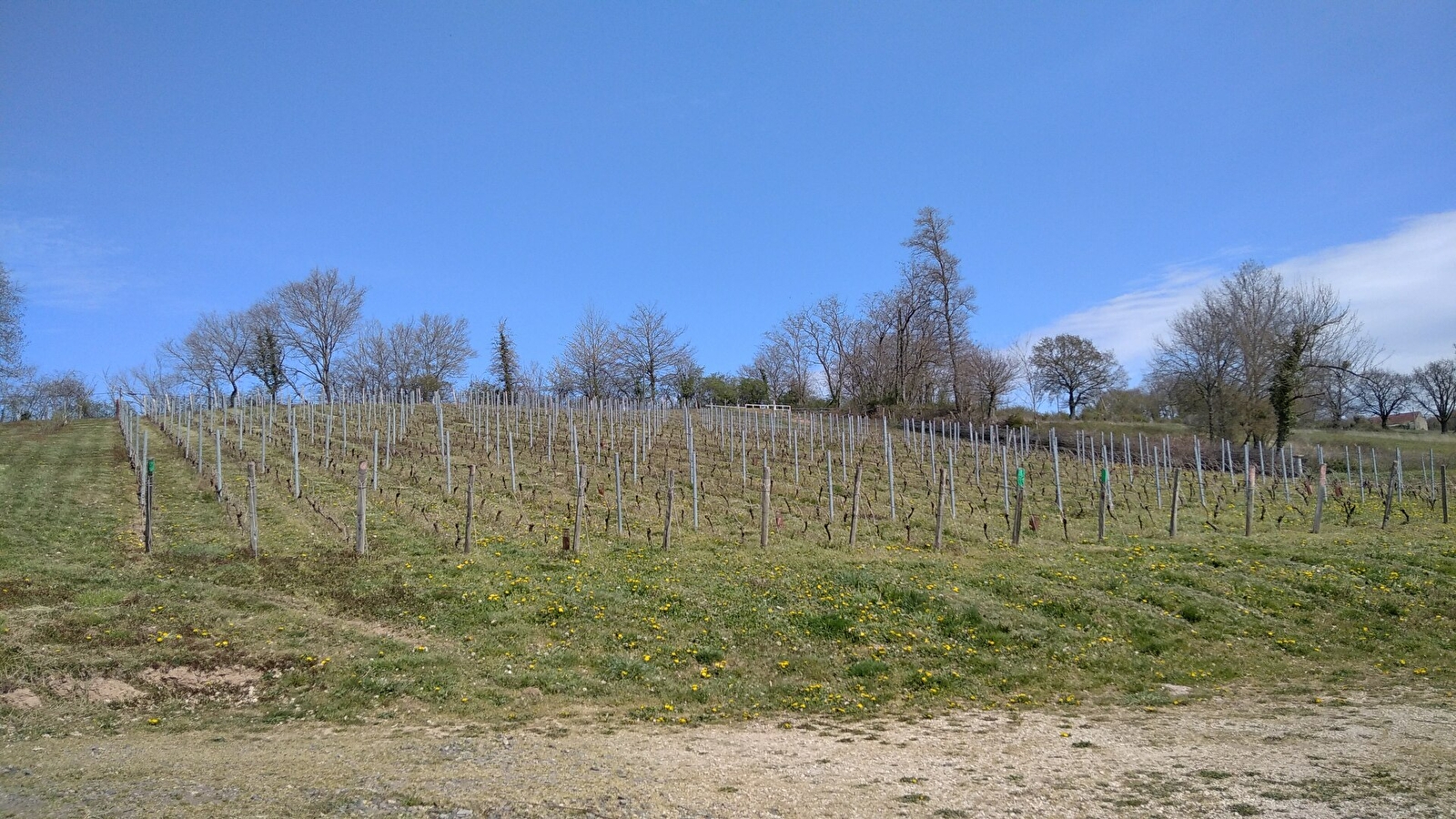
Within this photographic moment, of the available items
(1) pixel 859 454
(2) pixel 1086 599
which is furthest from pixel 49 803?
(1) pixel 859 454

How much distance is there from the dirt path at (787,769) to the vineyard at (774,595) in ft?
3.14

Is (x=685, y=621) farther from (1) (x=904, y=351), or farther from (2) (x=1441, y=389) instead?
(2) (x=1441, y=389)

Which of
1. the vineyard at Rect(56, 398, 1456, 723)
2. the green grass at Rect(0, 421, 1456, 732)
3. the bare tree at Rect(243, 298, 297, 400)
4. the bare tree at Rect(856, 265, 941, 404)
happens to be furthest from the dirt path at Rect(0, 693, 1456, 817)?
the bare tree at Rect(243, 298, 297, 400)

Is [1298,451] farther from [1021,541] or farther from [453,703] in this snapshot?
[453,703]

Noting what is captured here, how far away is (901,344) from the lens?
4928cm

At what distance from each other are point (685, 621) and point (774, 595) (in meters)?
1.72

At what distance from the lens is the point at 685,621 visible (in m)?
11.0

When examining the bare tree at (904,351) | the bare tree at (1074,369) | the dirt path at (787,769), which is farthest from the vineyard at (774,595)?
the bare tree at (1074,369)

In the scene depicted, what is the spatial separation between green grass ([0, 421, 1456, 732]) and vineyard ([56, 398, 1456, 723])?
0.05 m

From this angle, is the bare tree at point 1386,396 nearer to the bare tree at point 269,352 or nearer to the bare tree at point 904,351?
the bare tree at point 904,351

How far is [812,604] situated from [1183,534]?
11.9 metres

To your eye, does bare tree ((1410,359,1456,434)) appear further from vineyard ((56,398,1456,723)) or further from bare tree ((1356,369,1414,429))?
vineyard ((56,398,1456,723))

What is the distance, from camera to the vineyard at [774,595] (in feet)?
29.8

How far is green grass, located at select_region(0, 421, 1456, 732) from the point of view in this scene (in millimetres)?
8680
